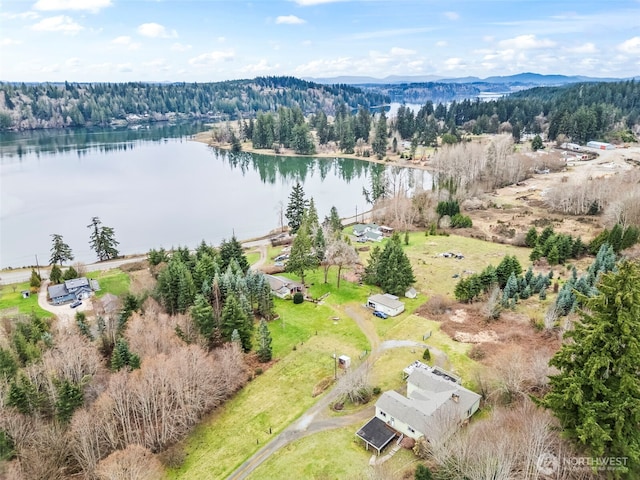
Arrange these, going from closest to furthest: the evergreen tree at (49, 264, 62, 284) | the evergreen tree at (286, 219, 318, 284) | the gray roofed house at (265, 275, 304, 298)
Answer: the gray roofed house at (265, 275, 304, 298), the evergreen tree at (286, 219, 318, 284), the evergreen tree at (49, 264, 62, 284)

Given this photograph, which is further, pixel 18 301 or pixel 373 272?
pixel 373 272

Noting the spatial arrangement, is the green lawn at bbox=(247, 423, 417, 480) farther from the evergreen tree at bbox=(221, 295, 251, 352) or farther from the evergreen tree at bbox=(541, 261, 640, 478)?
the evergreen tree at bbox=(221, 295, 251, 352)

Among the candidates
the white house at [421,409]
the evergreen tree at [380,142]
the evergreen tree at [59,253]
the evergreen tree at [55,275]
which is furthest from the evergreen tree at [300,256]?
the evergreen tree at [380,142]

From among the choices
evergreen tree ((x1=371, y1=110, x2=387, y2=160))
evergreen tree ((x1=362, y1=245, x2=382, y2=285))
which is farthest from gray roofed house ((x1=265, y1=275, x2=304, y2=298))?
evergreen tree ((x1=371, y1=110, x2=387, y2=160))

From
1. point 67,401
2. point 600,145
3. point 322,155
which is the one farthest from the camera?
point 322,155

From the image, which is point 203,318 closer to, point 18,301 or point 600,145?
point 18,301

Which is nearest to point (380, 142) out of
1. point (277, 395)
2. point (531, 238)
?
point (531, 238)

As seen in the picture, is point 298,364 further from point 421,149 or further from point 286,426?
point 421,149
